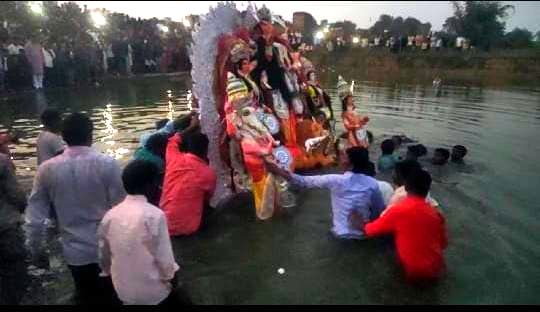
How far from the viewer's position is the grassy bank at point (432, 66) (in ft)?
86.5

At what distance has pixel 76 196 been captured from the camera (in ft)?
13.0

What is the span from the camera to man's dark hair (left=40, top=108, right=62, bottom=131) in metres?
5.81

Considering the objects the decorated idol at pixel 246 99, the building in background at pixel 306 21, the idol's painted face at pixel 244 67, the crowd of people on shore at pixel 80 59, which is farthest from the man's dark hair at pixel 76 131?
the building in background at pixel 306 21

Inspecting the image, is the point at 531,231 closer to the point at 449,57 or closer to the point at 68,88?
the point at 68,88

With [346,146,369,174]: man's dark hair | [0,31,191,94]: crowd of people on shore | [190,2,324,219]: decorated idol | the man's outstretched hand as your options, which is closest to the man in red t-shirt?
[346,146,369,174]: man's dark hair

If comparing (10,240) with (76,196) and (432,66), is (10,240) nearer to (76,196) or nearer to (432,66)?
(76,196)

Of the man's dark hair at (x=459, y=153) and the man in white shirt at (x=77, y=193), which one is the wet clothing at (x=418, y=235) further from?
the man's dark hair at (x=459, y=153)

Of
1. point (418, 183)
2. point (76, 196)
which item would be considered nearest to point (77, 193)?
point (76, 196)

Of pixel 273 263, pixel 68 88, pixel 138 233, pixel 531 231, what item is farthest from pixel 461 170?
pixel 68 88

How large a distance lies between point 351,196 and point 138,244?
2655mm

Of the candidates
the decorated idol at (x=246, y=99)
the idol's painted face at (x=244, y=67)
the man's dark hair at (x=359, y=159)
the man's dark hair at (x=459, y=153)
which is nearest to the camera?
the man's dark hair at (x=359, y=159)

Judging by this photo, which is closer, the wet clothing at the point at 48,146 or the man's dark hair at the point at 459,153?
the wet clothing at the point at 48,146

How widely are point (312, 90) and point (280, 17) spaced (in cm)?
147

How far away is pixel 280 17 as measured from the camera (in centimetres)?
852
